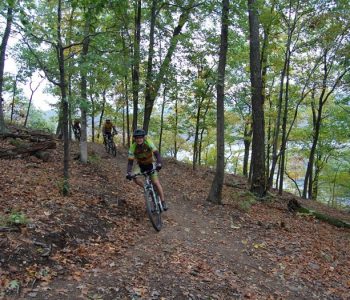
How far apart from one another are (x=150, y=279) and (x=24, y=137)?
1104 centimetres

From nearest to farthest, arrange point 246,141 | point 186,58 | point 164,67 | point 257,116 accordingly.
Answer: point 257,116
point 164,67
point 186,58
point 246,141

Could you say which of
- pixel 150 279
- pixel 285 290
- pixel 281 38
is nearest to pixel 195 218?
pixel 285 290

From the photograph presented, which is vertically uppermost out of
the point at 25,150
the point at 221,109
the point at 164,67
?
the point at 164,67

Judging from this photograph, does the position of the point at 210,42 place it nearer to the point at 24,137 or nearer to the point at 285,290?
the point at 24,137

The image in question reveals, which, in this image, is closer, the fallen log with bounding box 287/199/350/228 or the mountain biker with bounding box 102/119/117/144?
the fallen log with bounding box 287/199/350/228

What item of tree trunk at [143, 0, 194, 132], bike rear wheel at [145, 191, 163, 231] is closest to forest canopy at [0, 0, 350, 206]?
tree trunk at [143, 0, 194, 132]

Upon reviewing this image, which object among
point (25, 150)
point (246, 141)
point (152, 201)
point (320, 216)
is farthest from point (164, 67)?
point (246, 141)

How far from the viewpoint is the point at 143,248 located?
6.66 meters

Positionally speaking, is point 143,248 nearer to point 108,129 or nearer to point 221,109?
point 221,109

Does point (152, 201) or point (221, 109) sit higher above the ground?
point (221, 109)

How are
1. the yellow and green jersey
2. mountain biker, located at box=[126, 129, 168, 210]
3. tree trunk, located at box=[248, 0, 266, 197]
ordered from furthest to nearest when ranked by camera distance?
tree trunk, located at box=[248, 0, 266, 197] → the yellow and green jersey → mountain biker, located at box=[126, 129, 168, 210]

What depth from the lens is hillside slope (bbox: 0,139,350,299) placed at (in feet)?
16.4

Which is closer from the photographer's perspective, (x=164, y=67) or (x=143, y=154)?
(x=143, y=154)

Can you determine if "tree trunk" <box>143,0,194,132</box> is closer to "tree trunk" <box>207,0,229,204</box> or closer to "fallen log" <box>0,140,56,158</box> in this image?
"tree trunk" <box>207,0,229,204</box>
